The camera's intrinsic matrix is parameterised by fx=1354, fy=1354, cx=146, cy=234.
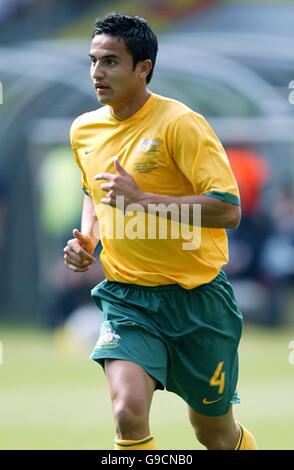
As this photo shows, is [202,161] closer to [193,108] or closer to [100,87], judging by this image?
[100,87]

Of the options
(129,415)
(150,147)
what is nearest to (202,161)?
(150,147)

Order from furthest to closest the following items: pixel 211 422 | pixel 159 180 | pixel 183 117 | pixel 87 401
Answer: pixel 87 401
pixel 211 422
pixel 159 180
pixel 183 117

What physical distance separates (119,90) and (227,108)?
12.9m

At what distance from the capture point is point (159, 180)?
23.1 feet

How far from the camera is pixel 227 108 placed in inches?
782

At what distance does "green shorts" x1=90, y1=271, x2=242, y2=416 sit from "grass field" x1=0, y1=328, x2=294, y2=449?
237 cm

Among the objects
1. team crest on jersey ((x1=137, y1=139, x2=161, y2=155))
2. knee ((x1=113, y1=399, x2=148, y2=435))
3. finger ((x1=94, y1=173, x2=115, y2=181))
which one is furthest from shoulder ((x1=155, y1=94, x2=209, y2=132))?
knee ((x1=113, y1=399, x2=148, y2=435))

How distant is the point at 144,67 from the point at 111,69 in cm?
22

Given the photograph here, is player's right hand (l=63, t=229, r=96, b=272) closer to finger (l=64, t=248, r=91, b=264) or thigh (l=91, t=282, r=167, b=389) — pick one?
finger (l=64, t=248, r=91, b=264)

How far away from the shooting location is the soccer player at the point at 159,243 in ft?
22.4

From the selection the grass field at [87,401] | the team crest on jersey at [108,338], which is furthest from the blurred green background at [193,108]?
the team crest on jersey at [108,338]

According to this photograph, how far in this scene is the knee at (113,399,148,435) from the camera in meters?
6.52

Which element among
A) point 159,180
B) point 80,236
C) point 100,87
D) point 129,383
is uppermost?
point 100,87
